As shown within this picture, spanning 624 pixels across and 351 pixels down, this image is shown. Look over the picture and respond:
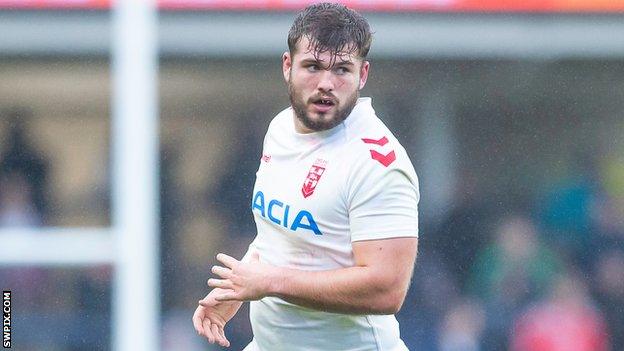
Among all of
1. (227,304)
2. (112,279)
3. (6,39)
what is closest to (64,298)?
(112,279)

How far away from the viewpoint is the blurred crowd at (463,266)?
A: 6.30m

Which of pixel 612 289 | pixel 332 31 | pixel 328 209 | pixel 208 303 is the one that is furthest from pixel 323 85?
pixel 612 289

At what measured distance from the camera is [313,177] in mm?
3264

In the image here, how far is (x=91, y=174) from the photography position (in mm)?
6492

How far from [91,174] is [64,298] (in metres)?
0.60

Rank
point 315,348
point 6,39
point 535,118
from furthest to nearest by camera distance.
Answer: point 535,118, point 6,39, point 315,348

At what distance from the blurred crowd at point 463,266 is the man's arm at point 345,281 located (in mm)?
2899

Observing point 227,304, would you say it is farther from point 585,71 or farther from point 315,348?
point 585,71

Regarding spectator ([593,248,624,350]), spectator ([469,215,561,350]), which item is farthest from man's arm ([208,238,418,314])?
spectator ([593,248,624,350])

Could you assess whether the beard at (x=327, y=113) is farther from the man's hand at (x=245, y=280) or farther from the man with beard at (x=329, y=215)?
the man's hand at (x=245, y=280)

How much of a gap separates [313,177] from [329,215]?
99 millimetres

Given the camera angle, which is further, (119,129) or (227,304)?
(119,129)

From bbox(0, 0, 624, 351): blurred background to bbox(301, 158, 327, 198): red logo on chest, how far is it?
2.91 meters

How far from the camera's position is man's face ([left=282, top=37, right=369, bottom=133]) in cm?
323
